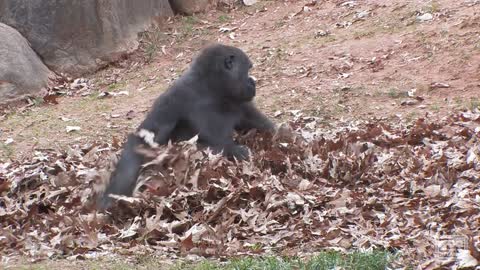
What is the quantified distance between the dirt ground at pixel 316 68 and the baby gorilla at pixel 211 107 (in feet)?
4.99

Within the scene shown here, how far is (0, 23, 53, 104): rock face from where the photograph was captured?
11180mm

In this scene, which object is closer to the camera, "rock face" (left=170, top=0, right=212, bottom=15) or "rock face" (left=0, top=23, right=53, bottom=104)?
"rock face" (left=0, top=23, right=53, bottom=104)

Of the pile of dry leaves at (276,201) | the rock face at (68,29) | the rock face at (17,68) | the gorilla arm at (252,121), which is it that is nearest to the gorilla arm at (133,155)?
the pile of dry leaves at (276,201)

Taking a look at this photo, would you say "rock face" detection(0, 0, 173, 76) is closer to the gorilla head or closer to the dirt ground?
the dirt ground

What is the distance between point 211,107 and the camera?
8.02 metres

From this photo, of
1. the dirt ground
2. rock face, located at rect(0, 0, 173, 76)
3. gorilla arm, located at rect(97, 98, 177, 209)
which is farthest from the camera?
rock face, located at rect(0, 0, 173, 76)

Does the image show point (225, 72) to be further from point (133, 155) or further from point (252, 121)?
point (133, 155)

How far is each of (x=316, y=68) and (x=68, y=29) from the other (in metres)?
3.59

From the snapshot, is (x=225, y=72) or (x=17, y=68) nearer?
(x=225, y=72)

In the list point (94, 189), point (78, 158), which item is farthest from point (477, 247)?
point (78, 158)

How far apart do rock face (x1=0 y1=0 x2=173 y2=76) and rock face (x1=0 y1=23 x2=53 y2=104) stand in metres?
0.30

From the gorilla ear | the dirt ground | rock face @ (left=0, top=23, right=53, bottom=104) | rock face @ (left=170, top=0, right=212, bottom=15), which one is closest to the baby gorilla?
the gorilla ear

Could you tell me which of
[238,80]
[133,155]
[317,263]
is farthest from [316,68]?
[317,263]

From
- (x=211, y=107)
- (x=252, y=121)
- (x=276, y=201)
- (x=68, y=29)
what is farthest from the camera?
(x=68, y=29)
